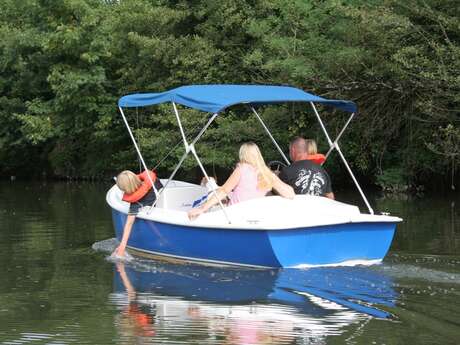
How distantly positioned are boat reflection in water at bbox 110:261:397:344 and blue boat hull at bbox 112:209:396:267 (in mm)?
143

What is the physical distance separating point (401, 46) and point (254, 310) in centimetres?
1435

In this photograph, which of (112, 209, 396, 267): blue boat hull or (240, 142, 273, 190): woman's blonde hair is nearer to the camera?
(112, 209, 396, 267): blue boat hull

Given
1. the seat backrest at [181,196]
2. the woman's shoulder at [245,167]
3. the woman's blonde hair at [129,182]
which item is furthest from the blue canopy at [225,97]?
the seat backrest at [181,196]

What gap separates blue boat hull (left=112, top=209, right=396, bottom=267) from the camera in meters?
9.73

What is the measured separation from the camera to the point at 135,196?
460 inches

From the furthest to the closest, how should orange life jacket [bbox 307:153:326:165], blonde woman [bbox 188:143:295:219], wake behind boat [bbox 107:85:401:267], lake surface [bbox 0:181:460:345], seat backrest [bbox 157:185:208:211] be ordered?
seat backrest [bbox 157:185:208:211]
orange life jacket [bbox 307:153:326:165]
blonde woman [bbox 188:143:295:219]
wake behind boat [bbox 107:85:401:267]
lake surface [bbox 0:181:460:345]

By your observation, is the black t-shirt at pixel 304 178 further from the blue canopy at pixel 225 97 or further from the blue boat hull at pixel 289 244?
the blue boat hull at pixel 289 244

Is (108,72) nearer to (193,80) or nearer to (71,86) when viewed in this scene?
(71,86)

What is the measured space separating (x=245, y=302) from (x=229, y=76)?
64.5ft

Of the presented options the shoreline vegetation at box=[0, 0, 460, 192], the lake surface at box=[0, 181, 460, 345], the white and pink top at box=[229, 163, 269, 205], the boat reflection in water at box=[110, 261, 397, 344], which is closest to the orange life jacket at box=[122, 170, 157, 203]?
the lake surface at box=[0, 181, 460, 345]

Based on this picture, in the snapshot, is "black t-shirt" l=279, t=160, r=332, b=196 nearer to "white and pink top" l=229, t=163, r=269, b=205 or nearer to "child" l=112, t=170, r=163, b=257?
"white and pink top" l=229, t=163, r=269, b=205

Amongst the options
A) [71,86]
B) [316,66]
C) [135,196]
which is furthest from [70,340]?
[71,86]

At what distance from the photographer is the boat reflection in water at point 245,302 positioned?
7062mm

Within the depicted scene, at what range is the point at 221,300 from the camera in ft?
27.8
